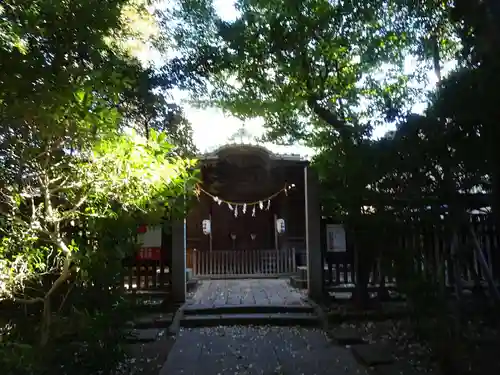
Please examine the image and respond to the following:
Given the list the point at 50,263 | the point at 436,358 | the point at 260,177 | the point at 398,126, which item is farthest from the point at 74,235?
the point at 260,177

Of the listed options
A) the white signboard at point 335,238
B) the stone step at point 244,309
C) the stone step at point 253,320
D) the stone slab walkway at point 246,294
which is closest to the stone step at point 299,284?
the stone slab walkway at point 246,294

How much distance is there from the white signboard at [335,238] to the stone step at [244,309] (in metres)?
1.26

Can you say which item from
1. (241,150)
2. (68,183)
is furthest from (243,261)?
(68,183)

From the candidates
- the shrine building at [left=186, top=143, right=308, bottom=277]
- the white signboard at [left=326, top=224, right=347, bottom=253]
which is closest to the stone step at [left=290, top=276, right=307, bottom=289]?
the white signboard at [left=326, top=224, right=347, bottom=253]

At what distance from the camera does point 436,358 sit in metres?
4.57

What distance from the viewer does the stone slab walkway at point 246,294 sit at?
8.82m

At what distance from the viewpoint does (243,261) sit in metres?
14.5

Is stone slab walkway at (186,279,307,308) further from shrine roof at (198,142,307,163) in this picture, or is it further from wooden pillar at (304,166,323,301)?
shrine roof at (198,142,307,163)

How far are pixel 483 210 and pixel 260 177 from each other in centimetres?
1179

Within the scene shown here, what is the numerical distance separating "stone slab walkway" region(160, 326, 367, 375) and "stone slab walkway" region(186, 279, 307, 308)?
4.13 feet

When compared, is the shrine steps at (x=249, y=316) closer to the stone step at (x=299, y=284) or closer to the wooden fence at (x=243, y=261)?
the stone step at (x=299, y=284)

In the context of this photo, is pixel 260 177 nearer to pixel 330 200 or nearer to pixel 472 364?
pixel 330 200

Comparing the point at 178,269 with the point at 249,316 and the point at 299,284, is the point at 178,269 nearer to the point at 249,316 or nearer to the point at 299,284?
the point at 249,316

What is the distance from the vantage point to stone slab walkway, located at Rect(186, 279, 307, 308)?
8.82m
